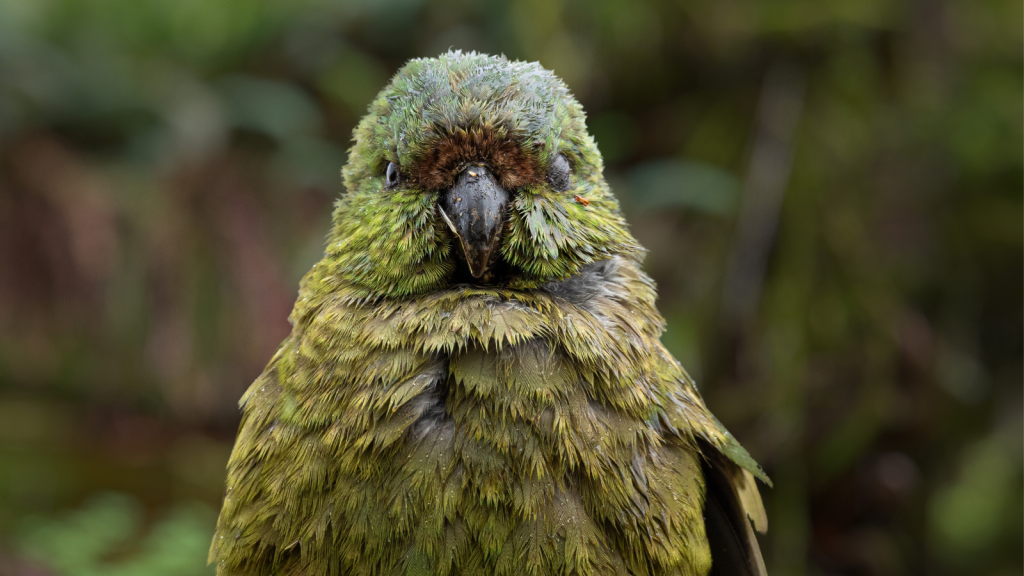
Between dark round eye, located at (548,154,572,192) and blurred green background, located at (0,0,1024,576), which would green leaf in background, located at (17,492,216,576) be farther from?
dark round eye, located at (548,154,572,192)

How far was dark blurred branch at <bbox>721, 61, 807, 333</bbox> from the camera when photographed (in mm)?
4477

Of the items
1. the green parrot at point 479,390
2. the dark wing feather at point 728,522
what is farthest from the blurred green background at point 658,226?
the green parrot at point 479,390

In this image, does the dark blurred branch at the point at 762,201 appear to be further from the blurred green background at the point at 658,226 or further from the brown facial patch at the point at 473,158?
the brown facial patch at the point at 473,158

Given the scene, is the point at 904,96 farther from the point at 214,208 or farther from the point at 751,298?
the point at 214,208

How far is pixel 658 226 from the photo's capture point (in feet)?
15.3

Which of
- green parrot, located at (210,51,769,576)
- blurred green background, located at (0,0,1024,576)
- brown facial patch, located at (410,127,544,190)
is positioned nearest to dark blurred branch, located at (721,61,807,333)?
blurred green background, located at (0,0,1024,576)

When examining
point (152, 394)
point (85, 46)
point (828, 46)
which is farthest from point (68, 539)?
point (828, 46)

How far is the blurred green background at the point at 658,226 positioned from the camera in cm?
449

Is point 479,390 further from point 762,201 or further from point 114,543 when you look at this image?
point 114,543

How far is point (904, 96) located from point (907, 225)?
0.78 m

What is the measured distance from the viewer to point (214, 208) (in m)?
5.06

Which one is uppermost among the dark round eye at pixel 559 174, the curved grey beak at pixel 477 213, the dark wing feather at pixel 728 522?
the dark round eye at pixel 559 174

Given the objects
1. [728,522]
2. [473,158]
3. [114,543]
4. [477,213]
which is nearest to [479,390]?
[477,213]

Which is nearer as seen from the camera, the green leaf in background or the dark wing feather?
the dark wing feather
